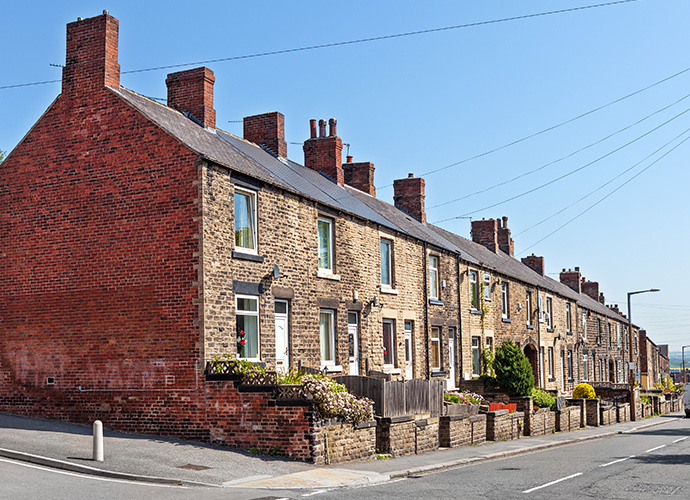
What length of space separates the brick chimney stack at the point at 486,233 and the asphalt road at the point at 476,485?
2831 centimetres

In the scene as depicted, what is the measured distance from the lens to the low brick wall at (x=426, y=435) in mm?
19406

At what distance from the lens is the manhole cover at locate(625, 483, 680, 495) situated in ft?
41.7

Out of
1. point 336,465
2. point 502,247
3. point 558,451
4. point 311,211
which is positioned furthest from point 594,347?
point 336,465

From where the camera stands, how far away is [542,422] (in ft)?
91.2

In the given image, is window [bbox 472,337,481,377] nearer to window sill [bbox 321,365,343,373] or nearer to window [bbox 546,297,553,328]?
window [bbox 546,297,553,328]

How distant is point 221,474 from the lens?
14.1 m

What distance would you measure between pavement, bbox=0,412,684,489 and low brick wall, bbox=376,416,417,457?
0.32 m

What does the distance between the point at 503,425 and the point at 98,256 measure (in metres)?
13.4

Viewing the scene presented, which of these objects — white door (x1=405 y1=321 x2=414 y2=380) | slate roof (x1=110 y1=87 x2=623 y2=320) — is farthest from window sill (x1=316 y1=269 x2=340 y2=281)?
white door (x1=405 y1=321 x2=414 y2=380)

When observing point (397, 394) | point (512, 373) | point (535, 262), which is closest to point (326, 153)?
point (512, 373)

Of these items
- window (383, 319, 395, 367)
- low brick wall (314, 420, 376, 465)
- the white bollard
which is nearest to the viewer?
the white bollard

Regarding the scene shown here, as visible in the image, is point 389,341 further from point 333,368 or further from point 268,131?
point 268,131

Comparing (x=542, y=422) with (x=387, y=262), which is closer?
(x=387, y=262)

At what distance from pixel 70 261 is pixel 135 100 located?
456 centimetres
